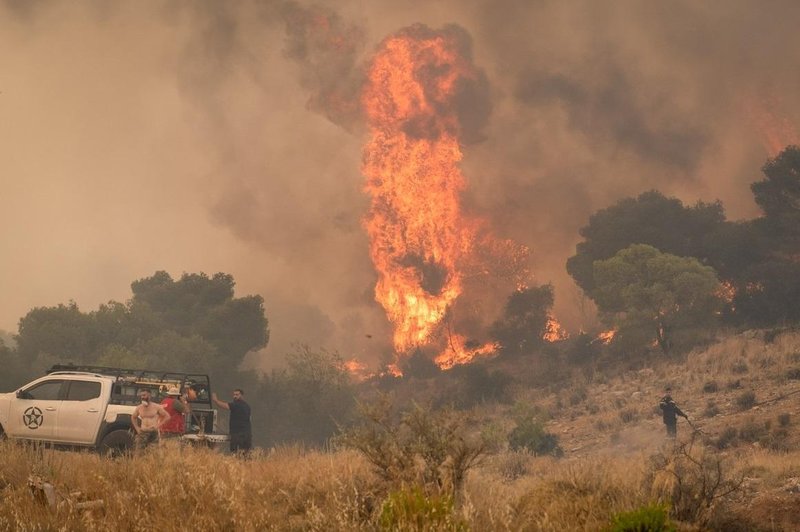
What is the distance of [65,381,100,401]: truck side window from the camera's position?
14.7m

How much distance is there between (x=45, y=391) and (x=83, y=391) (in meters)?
0.86

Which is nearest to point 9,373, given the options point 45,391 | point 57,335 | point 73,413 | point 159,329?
point 57,335

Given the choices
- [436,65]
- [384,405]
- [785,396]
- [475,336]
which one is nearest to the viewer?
[384,405]

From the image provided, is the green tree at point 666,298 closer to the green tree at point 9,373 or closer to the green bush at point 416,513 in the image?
the green tree at point 9,373

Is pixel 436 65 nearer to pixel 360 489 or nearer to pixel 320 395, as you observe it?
pixel 320 395

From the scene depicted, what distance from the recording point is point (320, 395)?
43.5 metres

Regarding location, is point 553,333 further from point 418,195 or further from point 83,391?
point 83,391

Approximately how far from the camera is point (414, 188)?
72688mm

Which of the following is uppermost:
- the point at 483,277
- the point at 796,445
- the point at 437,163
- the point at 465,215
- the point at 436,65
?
the point at 436,65

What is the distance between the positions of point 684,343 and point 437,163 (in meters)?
39.1

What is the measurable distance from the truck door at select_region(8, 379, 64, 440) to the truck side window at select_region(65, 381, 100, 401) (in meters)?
0.28

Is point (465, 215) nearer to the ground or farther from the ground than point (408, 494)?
farther from the ground

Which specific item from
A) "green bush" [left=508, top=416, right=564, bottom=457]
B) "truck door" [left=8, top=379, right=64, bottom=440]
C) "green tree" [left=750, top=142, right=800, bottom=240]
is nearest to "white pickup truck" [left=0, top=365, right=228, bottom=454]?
"truck door" [left=8, top=379, right=64, bottom=440]

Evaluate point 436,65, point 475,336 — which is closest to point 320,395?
point 475,336
